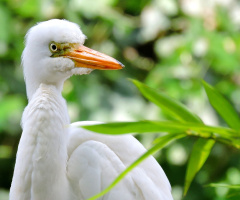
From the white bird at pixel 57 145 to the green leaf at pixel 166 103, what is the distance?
1.97 feet

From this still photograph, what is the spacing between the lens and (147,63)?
12.3 ft

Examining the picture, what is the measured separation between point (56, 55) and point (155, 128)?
2.60 feet

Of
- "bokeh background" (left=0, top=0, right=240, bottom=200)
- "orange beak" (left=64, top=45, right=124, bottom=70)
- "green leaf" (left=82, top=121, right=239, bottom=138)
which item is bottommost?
"bokeh background" (left=0, top=0, right=240, bottom=200)

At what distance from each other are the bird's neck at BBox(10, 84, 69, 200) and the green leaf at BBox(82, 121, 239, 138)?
69 cm

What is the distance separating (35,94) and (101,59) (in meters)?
0.22

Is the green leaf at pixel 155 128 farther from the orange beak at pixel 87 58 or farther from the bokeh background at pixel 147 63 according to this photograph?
the bokeh background at pixel 147 63

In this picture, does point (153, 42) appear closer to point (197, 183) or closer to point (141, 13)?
point (141, 13)

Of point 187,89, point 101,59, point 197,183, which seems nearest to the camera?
point 101,59

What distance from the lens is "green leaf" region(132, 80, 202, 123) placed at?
78 centimetres

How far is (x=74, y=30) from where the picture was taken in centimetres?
146

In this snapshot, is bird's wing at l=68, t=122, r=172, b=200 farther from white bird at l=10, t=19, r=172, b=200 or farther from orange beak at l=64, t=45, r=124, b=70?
orange beak at l=64, t=45, r=124, b=70

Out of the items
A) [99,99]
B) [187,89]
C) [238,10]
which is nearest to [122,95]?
[99,99]

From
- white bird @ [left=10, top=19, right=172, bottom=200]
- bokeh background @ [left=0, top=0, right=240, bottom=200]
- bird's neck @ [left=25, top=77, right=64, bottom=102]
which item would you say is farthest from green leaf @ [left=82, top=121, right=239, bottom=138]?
bokeh background @ [left=0, top=0, right=240, bottom=200]

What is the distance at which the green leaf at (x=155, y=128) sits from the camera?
717mm
